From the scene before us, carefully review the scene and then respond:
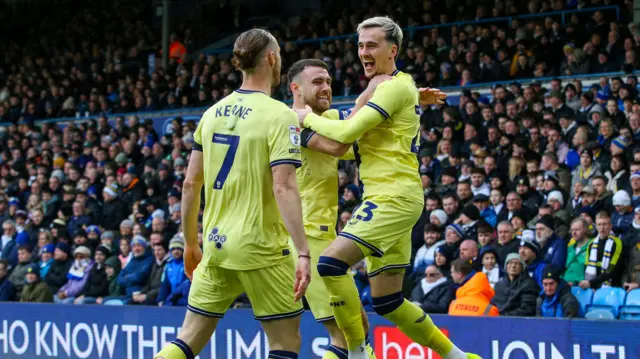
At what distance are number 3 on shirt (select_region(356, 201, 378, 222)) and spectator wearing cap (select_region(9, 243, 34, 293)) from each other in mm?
9281

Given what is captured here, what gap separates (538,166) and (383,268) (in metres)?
6.64

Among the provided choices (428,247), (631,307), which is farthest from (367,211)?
(428,247)

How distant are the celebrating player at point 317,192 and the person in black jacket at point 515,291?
3515 mm

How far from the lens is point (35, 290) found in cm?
1362

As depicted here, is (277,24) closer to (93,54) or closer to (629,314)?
(93,54)

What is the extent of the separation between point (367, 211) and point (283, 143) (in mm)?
1111

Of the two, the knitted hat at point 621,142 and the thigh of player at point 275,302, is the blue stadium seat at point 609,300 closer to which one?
the knitted hat at point 621,142

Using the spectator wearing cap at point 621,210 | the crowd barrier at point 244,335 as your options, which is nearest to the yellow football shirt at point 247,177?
the crowd barrier at point 244,335

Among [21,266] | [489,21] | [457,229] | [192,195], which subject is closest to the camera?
[192,195]

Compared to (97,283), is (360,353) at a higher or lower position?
higher

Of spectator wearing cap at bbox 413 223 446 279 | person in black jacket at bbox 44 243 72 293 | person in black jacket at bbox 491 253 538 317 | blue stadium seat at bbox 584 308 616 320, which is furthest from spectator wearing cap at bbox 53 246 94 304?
blue stadium seat at bbox 584 308 616 320

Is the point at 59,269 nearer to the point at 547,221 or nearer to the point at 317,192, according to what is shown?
the point at 547,221

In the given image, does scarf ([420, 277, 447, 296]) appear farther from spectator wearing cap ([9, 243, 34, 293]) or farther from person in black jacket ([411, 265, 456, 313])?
spectator wearing cap ([9, 243, 34, 293])

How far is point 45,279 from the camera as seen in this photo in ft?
47.4
